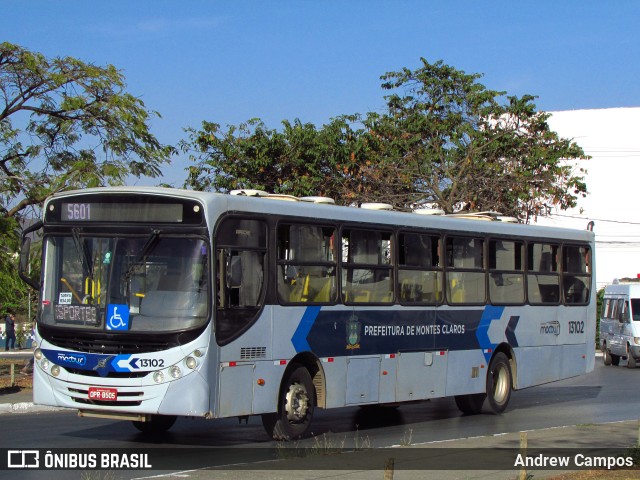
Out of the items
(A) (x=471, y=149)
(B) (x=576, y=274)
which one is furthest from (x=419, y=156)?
(B) (x=576, y=274)

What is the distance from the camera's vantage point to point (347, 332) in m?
14.9

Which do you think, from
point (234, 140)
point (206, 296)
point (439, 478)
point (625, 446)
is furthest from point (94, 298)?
point (234, 140)

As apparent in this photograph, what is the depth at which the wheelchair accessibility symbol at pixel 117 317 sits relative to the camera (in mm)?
12438

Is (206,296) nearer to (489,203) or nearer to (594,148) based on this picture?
(489,203)

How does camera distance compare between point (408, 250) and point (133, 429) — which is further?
point (408, 250)

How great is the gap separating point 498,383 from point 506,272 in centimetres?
200

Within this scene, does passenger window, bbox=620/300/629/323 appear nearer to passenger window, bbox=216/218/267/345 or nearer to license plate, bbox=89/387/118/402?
passenger window, bbox=216/218/267/345

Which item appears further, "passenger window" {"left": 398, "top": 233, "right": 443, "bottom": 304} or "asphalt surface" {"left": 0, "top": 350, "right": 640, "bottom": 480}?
"passenger window" {"left": 398, "top": 233, "right": 443, "bottom": 304}

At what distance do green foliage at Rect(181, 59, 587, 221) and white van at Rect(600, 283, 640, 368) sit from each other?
3.50 m

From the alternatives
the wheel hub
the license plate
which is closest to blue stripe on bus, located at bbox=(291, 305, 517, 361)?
the wheel hub

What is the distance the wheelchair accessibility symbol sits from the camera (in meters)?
12.4

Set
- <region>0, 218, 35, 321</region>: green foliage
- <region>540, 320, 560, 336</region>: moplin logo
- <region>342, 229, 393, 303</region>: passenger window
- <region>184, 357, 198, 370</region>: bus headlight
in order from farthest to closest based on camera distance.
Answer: <region>0, 218, 35, 321</region>: green foliage, <region>540, 320, 560, 336</region>: moplin logo, <region>342, 229, 393, 303</region>: passenger window, <region>184, 357, 198, 370</region>: bus headlight

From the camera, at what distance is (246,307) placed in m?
13.1

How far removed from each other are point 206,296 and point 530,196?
2346cm
